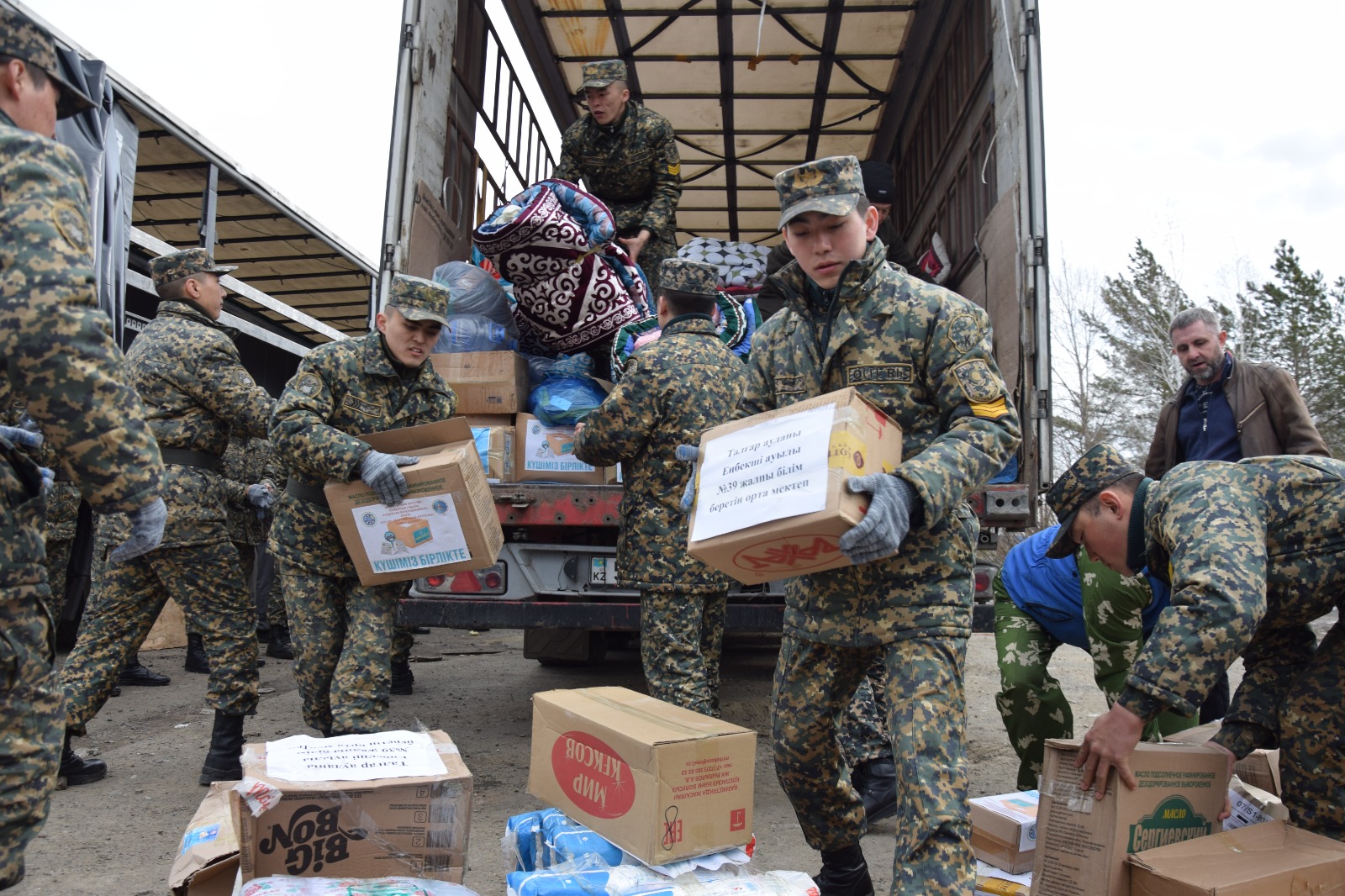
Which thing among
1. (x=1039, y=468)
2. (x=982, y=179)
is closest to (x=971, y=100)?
(x=982, y=179)

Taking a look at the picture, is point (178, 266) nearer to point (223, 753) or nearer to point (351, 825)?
point (223, 753)

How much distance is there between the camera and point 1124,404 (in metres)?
25.5

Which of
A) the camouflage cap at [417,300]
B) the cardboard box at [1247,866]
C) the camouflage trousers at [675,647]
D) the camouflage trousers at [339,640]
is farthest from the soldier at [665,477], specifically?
the cardboard box at [1247,866]

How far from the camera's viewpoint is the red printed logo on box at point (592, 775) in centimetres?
213

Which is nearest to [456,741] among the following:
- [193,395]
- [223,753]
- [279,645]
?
[223,753]

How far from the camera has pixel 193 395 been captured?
3578mm

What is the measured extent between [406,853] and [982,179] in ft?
13.7

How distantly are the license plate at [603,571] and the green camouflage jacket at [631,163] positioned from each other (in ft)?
7.20

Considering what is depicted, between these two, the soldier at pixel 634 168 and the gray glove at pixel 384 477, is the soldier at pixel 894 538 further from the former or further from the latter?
the soldier at pixel 634 168

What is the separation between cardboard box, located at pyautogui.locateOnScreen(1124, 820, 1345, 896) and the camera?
1.80 m

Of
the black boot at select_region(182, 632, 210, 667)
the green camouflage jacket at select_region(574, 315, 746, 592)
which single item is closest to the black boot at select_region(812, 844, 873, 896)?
the green camouflage jacket at select_region(574, 315, 746, 592)

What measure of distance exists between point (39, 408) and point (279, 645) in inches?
200

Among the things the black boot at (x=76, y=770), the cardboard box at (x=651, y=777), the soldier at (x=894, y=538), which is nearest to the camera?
the soldier at (x=894, y=538)

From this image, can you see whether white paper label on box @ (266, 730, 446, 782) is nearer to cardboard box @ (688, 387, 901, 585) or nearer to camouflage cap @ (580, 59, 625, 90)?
cardboard box @ (688, 387, 901, 585)
